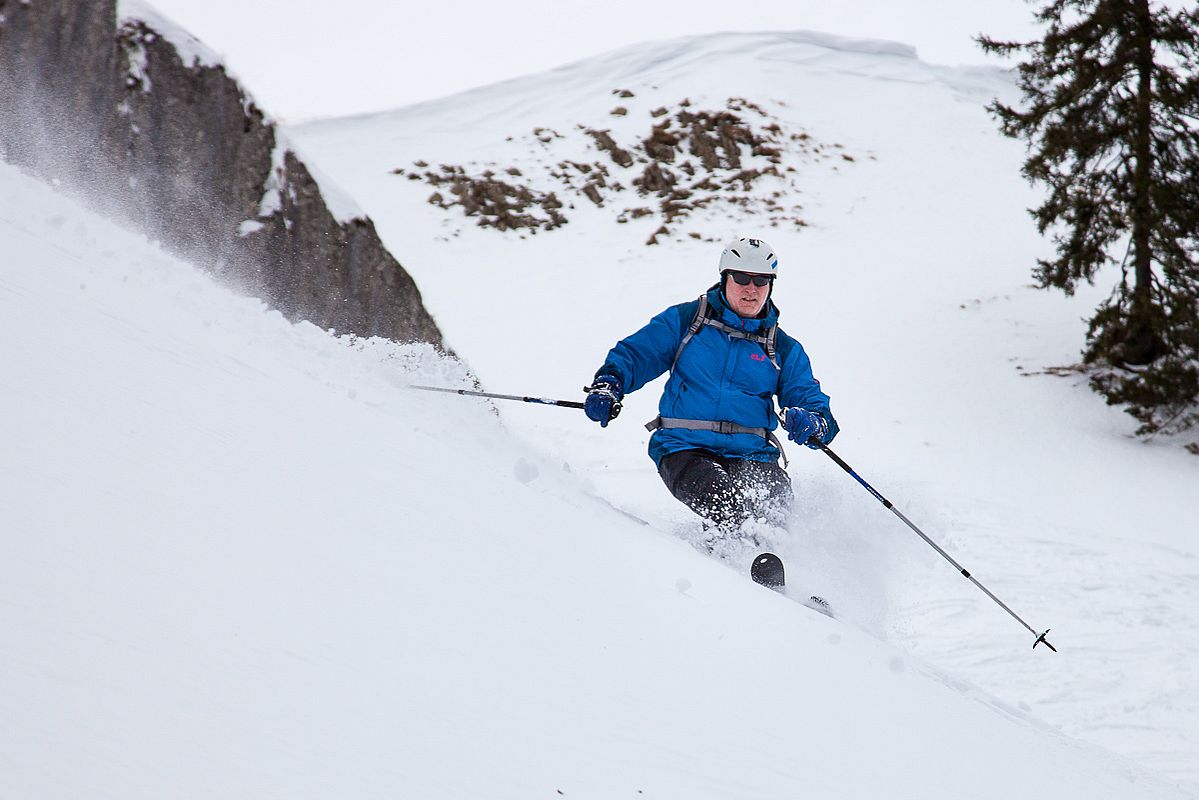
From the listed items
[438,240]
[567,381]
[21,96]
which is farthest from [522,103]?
[21,96]

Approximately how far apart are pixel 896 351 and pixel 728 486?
11133 millimetres

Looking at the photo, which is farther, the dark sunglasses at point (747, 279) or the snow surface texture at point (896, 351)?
the snow surface texture at point (896, 351)

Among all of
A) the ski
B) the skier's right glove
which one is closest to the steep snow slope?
the ski

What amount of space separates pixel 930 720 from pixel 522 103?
1140 inches

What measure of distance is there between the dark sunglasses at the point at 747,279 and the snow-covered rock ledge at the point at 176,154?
11.0ft

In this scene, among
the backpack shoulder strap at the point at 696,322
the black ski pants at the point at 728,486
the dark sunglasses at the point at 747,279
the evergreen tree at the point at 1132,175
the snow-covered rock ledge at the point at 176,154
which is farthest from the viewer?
the evergreen tree at the point at 1132,175

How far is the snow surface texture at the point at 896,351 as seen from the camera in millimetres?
5559

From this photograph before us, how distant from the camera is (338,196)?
7371mm

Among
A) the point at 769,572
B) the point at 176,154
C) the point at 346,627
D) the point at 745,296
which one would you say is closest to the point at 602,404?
the point at 745,296

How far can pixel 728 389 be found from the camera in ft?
16.8

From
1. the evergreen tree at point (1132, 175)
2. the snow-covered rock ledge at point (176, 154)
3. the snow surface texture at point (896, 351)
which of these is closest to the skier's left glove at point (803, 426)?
the snow surface texture at point (896, 351)

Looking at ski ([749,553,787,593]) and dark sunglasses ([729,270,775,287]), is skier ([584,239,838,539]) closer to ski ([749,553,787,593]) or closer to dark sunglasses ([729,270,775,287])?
dark sunglasses ([729,270,775,287])

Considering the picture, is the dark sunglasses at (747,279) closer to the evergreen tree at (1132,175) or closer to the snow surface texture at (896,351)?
the snow surface texture at (896,351)

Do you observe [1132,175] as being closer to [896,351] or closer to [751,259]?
[896,351]
